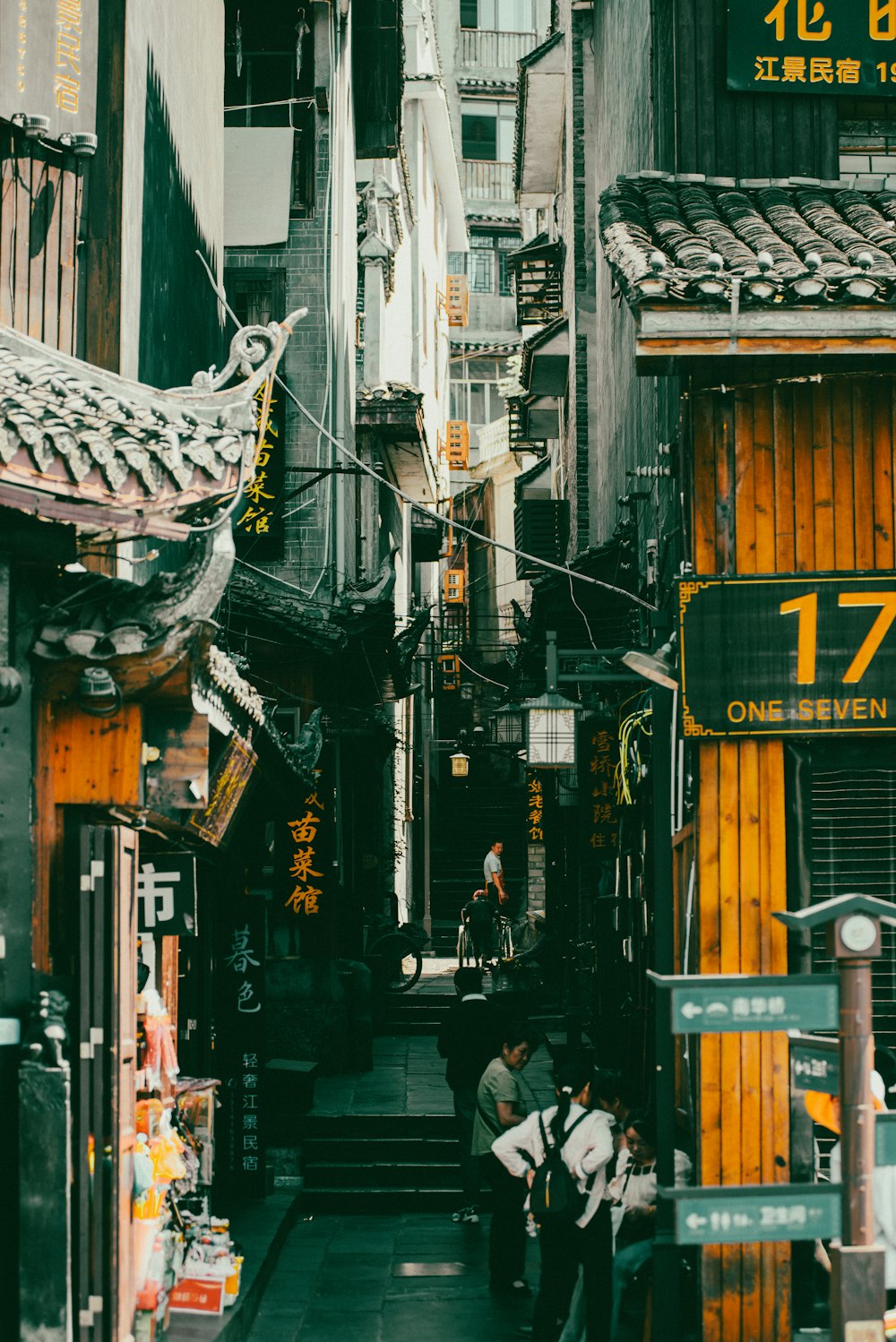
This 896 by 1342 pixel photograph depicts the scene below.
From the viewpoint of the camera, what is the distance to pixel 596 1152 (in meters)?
11.7

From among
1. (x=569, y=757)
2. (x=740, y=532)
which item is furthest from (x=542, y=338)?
(x=740, y=532)

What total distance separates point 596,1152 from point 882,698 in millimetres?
3697

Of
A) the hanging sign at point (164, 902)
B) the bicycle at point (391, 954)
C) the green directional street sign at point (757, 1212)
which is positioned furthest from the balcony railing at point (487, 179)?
the green directional street sign at point (757, 1212)

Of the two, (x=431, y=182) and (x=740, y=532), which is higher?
(x=431, y=182)

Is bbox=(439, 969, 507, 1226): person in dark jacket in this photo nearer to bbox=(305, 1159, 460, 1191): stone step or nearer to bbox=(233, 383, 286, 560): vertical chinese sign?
bbox=(305, 1159, 460, 1191): stone step

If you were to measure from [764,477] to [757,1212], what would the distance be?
595 centimetres

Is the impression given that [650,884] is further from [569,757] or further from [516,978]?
[516,978]

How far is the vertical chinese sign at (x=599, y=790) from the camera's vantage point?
73.0 feet

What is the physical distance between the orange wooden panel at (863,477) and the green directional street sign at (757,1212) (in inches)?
220

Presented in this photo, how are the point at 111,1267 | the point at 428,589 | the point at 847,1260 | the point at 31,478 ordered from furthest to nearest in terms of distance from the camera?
the point at 428,589 → the point at 111,1267 → the point at 31,478 → the point at 847,1260

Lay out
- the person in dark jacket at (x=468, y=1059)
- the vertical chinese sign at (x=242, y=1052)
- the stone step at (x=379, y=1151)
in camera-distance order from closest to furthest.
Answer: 1. the vertical chinese sign at (x=242, y=1052)
2. the person in dark jacket at (x=468, y=1059)
3. the stone step at (x=379, y=1151)

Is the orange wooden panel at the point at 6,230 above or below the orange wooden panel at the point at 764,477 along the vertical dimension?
above

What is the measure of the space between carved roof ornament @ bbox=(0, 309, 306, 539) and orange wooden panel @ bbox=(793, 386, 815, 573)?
3.64m

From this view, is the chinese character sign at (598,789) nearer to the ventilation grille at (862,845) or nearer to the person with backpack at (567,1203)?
the ventilation grille at (862,845)
